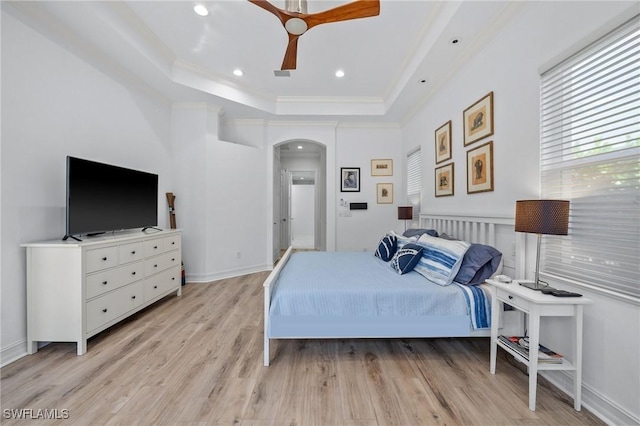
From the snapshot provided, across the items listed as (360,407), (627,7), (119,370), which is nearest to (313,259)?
(360,407)

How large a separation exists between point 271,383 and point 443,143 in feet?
10.4

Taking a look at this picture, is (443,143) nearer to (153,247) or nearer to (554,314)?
(554,314)

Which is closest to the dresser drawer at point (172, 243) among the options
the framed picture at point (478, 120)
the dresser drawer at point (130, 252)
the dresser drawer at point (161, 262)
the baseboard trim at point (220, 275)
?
the dresser drawer at point (161, 262)

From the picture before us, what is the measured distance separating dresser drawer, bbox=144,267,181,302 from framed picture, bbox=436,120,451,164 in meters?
3.74

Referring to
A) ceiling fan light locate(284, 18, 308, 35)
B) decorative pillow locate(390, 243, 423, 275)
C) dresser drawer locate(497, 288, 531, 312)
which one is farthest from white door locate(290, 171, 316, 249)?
dresser drawer locate(497, 288, 531, 312)

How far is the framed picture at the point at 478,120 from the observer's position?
2303mm

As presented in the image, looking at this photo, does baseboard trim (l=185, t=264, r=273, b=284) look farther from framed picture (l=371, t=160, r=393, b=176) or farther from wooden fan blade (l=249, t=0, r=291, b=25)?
wooden fan blade (l=249, t=0, r=291, b=25)

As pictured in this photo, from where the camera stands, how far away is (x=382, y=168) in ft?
15.8

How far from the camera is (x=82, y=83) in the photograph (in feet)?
8.22

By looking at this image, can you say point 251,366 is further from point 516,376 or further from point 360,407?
point 516,376

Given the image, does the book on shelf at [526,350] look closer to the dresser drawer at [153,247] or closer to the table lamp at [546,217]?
the table lamp at [546,217]

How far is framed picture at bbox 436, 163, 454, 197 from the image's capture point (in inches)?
119

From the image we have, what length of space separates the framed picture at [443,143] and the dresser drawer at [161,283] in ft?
12.3

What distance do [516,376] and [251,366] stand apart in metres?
1.86
